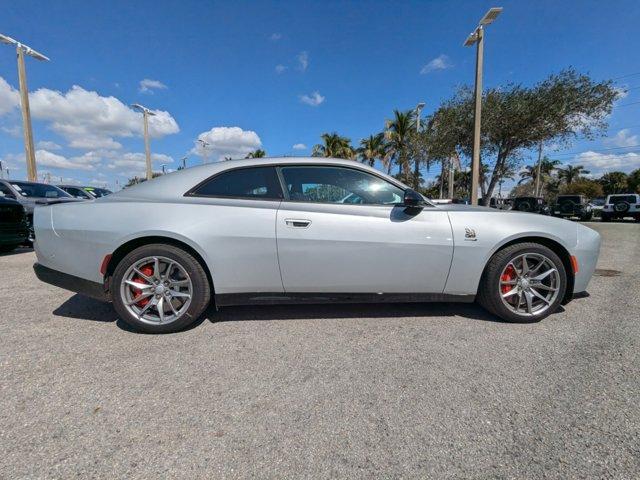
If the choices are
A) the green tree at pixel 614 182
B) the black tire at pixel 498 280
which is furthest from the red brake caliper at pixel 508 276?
the green tree at pixel 614 182

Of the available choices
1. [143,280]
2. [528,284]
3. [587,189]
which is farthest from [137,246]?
[587,189]

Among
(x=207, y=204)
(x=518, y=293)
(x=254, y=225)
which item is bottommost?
→ (x=518, y=293)

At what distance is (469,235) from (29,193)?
964 centimetres

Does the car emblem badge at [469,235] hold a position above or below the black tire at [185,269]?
above

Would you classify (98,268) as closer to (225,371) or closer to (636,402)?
(225,371)

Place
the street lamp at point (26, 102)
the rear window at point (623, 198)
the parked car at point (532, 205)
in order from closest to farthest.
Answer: the street lamp at point (26, 102) < the parked car at point (532, 205) < the rear window at point (623, 198)

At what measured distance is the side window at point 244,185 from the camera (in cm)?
269

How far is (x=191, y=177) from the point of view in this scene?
276 cm

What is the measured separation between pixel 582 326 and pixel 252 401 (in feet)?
9.22

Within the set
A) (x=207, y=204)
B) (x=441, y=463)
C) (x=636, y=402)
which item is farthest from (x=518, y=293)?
(x=207, y=204)

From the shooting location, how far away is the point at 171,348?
2344 millimetres

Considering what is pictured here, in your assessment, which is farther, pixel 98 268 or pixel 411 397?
pixel 98 268

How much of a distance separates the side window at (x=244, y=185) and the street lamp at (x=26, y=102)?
539 inches

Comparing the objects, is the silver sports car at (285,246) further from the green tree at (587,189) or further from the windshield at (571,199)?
the green tree at (587,189)
